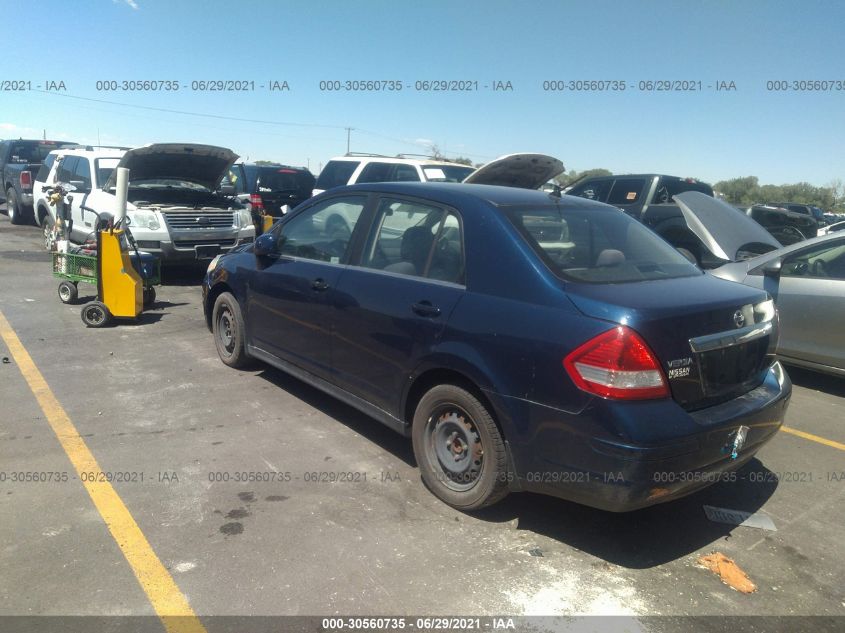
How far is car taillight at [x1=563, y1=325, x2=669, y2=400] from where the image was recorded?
9.64ft

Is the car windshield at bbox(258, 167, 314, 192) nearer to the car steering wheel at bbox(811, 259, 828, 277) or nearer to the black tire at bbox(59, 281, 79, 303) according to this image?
the black tire at bbox(59, 281, 79, 303)

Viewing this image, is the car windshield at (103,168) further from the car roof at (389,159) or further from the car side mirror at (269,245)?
the car side mirror at (269,245)

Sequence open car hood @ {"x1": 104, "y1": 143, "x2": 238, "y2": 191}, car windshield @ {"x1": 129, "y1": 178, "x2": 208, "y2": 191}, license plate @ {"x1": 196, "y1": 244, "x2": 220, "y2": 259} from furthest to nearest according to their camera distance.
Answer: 1. car windshield @ {"x1": 129, "y1": 178, "x2": 208, "y2": 191}
2. license plate @ {"x1": 196, "y1": 244, "x2": 220, "y2": 259}
3. open car hood @ {"x1": 104, "y1": 143, "x2": 238, "y2": 191}

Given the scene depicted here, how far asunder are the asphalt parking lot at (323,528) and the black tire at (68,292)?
316cm

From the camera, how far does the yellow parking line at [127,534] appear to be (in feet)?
9.18

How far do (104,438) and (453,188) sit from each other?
286 cm

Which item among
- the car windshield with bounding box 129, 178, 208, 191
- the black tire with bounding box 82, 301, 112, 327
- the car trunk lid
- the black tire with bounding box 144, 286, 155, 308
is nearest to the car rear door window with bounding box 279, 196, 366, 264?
the car trunk lid

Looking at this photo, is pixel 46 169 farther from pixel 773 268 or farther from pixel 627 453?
pixel 627 453

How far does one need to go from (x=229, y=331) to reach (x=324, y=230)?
173 cm

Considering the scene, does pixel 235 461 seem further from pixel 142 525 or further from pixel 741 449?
pixel 741 449

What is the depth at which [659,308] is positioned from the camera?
10.1 ft

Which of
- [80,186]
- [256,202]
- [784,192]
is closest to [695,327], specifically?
[80,186]

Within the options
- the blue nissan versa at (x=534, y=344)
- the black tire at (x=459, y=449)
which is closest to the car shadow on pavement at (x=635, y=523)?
the black tire at (x=459, y=449)

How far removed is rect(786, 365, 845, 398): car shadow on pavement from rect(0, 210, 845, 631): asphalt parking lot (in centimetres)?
92
